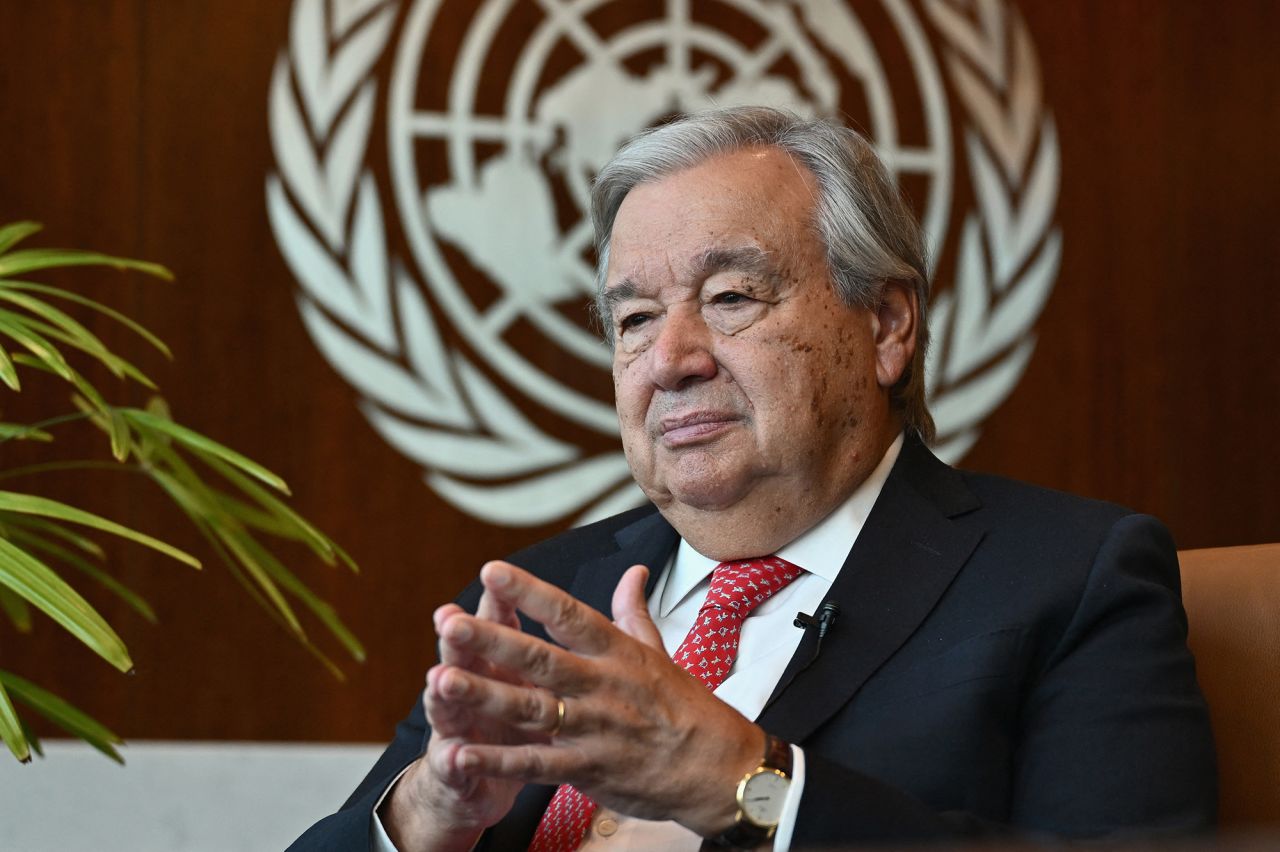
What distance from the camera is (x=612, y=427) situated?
4.02 m

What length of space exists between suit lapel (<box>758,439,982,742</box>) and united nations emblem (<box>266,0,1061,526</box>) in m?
1.96

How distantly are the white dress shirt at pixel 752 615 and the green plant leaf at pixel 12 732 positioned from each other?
431mm

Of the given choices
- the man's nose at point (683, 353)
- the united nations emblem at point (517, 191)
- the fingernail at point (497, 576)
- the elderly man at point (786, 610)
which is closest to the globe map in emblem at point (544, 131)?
the united nations emblem at point (517, 191)

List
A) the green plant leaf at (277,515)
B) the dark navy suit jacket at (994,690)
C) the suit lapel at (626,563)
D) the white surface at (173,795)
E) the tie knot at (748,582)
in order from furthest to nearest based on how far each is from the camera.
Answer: the white surface at (173,795), the suit lapel at (626,563), the green plant leaf at (277,515), the tie knot at (748,582), the dark navy suit jacket at (994,690)

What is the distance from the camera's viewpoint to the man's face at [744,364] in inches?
80.9

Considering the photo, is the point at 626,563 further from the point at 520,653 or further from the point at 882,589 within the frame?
the point at 520,653

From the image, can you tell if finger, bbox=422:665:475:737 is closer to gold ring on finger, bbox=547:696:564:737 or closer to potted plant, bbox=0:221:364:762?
gold ring on finger, bbox=547:696:564:737

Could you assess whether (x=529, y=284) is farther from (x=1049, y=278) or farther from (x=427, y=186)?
(x=1049, y=278)

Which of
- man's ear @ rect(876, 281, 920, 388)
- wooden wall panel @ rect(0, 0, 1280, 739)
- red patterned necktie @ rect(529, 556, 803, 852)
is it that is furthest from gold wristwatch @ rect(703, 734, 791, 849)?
wooden wall panel @ rect(0, 0, 1280, 739)

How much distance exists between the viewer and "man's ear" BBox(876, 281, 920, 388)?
2170mm

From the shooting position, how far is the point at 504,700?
1423mm

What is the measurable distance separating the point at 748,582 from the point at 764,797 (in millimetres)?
537

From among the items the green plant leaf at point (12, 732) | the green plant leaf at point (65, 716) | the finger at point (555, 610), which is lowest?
the green plant leaf at point (65, 716)

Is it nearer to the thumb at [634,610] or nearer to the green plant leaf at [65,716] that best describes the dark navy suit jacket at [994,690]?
the thumb at [634,610]
